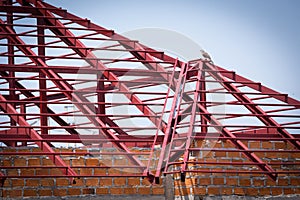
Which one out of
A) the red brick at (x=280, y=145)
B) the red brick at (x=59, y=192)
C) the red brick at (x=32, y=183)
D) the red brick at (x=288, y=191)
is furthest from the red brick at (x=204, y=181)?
the red brick at (x=32, y=183)

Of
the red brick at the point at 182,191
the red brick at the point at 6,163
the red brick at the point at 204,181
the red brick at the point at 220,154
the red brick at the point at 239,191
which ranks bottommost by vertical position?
the red brick at the point at 239,191

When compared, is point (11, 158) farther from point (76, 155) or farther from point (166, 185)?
point (166, 185)

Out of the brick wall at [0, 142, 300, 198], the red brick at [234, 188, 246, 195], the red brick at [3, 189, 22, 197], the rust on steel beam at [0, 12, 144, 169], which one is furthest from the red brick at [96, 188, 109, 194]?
the red brick at [234, 188, 246, 195]

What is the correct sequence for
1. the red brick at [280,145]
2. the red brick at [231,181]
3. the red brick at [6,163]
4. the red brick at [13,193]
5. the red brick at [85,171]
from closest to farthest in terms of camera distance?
the red brick at [13,193]
the red brick at [6,163]
the red brick at [85,171]
the red brick at [231,181]
the red brick at [280,145]

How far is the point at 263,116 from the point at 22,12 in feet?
16.3

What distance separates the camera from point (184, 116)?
27.4 feet

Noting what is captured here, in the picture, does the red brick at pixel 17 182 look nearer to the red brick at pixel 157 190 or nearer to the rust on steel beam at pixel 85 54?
the red brick at pixel 157 190

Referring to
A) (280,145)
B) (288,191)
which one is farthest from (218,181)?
(280,145)

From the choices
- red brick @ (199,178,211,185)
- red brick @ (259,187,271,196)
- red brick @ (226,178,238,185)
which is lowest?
red brick @ (259,187,271,196)

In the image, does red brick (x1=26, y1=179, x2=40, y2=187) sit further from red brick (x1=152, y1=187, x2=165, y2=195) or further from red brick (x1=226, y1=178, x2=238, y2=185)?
red brick (x1=226, y1=178, x2=238, y2=185)

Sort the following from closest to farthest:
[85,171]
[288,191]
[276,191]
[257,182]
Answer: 1. [85,171]
2. [257,182]
3. [276,191]
4. [288,191]

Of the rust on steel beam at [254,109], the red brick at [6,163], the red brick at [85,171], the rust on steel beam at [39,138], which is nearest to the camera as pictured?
the rust on steel beam at [39,138]

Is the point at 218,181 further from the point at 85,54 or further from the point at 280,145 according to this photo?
the point at 85,54

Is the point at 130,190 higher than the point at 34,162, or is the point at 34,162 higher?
the point at 34,162
